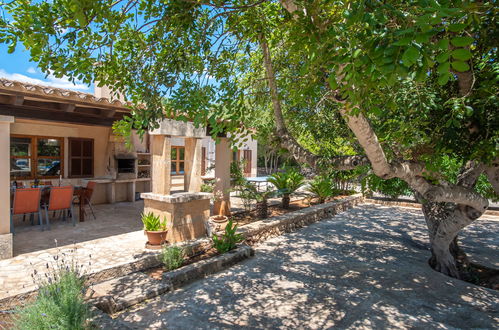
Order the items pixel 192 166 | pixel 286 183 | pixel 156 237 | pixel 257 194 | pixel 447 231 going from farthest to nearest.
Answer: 1. pixel 286 183
2. pixel 257 194
3. pixel 192 166
4. pixel 156 237
5. pixel 447 231

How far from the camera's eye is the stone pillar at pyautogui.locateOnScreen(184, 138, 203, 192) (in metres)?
6.96

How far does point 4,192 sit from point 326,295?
17.7 feet

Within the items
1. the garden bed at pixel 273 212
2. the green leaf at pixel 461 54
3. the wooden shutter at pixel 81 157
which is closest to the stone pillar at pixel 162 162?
the garden bed at pixel 273 212

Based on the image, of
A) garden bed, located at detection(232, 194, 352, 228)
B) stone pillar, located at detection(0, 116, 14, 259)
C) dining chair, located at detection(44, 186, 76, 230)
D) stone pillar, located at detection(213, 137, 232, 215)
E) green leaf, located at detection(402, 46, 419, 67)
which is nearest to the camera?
green leaf, located at detection(402, 46, 419, 67)

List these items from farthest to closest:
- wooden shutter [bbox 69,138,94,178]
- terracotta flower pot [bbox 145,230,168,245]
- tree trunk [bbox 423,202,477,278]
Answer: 1. wooden shutter [bbox 69,138,94,178]
2. terracotta flower pot [bbox 145,230,168,245]
3. tree trunk [bbox 423,202,477,278]

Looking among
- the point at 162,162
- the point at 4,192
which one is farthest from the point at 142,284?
the point at 4,192

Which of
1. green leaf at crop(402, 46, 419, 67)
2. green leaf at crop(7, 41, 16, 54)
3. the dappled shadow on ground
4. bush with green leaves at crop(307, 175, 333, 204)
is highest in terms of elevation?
green leaf at crop(7, 41, 16, 54)

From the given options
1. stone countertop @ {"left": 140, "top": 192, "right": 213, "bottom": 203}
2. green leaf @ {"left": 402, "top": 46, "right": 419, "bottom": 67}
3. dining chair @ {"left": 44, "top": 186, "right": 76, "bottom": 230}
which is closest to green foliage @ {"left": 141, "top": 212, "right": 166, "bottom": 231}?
stone countertop @ {"left": 140, "top": 192, "right": 213, "bottom": 203}

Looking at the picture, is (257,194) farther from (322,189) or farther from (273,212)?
(322,189)

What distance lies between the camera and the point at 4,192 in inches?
200

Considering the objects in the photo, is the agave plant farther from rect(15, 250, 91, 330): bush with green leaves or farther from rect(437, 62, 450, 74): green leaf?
rect(437, 62, 450, 74): green leaf

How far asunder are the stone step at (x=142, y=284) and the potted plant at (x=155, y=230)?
97cm

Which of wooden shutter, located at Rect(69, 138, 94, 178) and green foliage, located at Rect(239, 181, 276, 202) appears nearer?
green foliage, located at Rect(239, 181, 276, 202)

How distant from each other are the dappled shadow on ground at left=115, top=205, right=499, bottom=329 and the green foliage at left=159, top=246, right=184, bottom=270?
1.65 feet
